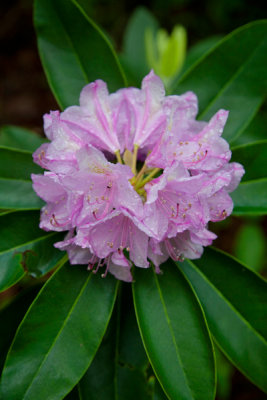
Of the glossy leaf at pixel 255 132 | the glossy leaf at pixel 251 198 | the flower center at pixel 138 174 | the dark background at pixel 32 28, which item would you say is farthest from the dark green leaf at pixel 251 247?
the dark background at pixel 32 28

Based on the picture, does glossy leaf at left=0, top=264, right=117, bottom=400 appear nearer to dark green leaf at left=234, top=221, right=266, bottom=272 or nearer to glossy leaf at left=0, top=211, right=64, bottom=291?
glossy leaf at left=0, top=211, right=64, bottom=291

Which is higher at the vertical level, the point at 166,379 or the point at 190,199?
the point at 190,199


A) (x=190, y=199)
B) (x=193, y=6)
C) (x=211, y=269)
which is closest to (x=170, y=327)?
(x=211, y=269)

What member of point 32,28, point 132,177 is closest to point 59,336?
point 132,177

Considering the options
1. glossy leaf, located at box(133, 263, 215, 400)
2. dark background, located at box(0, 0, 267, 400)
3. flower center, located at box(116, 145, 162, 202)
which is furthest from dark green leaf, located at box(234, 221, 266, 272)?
dark background, located at box(0, 0, 267, 400)

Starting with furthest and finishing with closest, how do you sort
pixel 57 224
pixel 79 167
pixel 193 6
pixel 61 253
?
pixel 193 6 < pixel 61 253 < pixel 57 224 < pixel 79 167

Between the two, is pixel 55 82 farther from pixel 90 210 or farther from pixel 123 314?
pixel 123 314

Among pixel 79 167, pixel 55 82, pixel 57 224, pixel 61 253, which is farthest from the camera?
pixel 55 82
